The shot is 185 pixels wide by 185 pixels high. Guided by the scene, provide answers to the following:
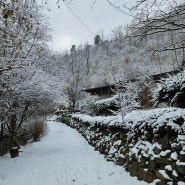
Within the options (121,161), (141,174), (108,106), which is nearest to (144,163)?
(141,174)

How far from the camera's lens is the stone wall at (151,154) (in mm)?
4246

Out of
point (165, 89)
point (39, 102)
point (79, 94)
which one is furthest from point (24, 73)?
point (79, 94)

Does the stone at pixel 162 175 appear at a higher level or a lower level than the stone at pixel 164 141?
lower

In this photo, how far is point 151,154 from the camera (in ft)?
17.1

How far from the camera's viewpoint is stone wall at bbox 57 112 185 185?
4246mm

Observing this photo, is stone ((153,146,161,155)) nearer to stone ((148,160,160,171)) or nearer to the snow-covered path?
stone ((148,160,160,171))

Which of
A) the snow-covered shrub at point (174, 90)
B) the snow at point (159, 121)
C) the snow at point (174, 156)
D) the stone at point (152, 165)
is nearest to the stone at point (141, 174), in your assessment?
the stone at point (152, 165)

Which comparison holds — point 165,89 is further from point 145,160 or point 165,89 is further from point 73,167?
point 73,167

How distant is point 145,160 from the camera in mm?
5477

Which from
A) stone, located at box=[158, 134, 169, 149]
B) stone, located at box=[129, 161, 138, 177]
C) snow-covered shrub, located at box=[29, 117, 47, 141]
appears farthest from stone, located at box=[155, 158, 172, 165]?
snow-covered shrub, located at box=[29, 117, 47, 141]

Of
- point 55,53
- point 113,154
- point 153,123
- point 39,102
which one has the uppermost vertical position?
point 55,53

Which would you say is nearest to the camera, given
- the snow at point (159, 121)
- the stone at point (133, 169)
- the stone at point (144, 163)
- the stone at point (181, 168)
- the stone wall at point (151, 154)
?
the stone at point (181, 168)

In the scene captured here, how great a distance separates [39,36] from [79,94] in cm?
2561

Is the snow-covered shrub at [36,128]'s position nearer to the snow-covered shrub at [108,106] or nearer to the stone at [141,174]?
the snow-covered shrub at [108,106]
